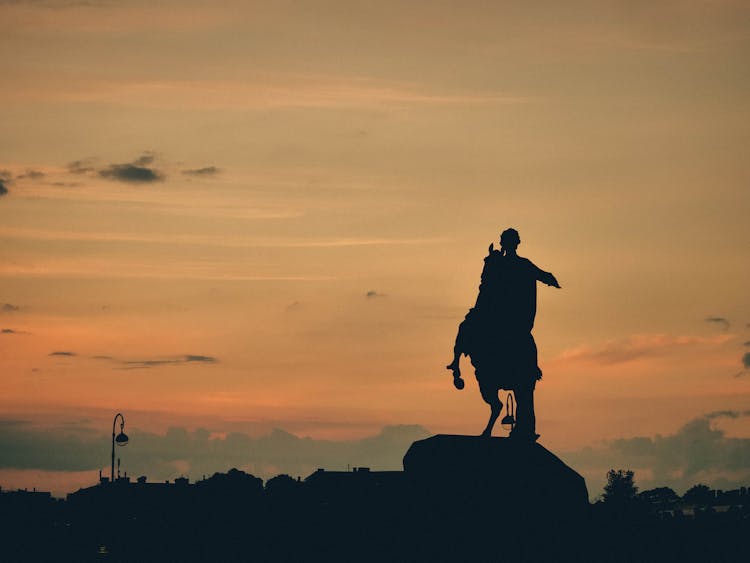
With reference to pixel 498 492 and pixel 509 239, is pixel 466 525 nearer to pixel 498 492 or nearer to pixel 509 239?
pixel 498 492

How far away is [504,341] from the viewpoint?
125 ft

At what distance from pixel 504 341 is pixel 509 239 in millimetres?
2268

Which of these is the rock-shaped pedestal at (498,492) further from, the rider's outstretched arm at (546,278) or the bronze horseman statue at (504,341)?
the rider's outstretched arm at (546,278)

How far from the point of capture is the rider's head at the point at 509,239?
126 feet

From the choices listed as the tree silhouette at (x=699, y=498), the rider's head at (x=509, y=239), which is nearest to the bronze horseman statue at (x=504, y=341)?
the rider's head at (x=509, y=239)

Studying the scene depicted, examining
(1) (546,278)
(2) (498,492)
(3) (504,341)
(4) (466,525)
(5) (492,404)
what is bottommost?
(4) (466,525)

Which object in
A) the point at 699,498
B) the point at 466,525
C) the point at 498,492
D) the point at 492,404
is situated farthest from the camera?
the point at 699,498

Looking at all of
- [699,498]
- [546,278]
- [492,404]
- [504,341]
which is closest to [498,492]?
[492,404]

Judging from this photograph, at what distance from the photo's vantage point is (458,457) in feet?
118

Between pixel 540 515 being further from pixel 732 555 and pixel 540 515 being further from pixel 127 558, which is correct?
pixel 127 558

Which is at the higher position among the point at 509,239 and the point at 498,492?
the point at 509,239

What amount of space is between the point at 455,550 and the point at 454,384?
4.49 m

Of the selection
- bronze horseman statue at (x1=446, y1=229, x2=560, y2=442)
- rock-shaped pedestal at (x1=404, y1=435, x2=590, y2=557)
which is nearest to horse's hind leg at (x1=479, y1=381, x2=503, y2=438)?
bronze horseman statue at (x1=446, y1=229, x2=560, y2=442)

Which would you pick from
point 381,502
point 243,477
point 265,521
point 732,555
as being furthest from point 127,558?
point 243,477
